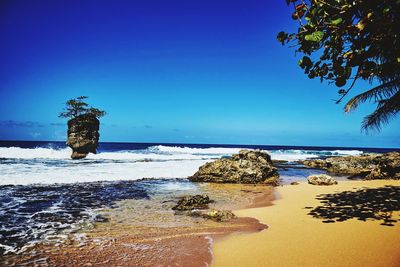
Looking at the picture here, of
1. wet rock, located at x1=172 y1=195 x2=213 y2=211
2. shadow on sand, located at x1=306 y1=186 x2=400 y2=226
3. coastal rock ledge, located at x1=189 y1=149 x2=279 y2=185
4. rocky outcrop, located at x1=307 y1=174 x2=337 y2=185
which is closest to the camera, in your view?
shadow on sand, located at x1=306 y1=186 x2=400 y2=226

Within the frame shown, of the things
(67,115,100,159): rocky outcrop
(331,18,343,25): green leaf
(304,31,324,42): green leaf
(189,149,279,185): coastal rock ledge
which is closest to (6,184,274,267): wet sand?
(304,31,324,42): green leaf

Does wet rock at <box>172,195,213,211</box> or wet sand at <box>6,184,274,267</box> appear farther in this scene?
wet rock at <box>172,195,213,211</box>

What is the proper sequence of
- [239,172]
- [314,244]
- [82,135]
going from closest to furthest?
[314,244] < [239,172] < [82,135]

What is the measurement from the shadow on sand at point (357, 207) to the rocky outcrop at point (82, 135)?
29061 millimetres

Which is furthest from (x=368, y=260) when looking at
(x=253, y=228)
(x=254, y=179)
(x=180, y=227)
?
(x=254, y=179)

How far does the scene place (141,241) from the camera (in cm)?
494

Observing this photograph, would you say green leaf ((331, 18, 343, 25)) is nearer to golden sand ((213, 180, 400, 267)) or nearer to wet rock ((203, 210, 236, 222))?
golden sand ((213, 180, 400, 267))

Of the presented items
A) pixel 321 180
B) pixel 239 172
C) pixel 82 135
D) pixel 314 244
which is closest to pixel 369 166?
pixel 321 180

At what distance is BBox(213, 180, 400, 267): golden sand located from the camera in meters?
3.87

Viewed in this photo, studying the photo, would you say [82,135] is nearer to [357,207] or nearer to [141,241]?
[141,241]

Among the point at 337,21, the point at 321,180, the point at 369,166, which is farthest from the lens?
the point at 369,166

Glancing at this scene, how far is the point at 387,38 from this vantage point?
3.54 metres

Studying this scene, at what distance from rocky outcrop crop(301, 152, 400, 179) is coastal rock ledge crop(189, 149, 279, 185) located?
18.7 ft

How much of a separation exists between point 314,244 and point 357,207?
336cm
